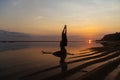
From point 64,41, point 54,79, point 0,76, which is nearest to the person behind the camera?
point 54,79

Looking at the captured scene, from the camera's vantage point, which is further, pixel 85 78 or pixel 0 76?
pixel 0 76

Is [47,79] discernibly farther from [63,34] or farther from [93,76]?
[63,34]

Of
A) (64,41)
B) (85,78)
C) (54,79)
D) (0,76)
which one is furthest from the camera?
(64,41)

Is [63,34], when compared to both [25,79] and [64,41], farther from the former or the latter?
[25,79]

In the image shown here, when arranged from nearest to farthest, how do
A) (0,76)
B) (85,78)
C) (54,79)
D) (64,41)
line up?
1. (85,78)
2. (54,79)
3. (0,76)
4. (64,41)

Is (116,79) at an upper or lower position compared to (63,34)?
lower

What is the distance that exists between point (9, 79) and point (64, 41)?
64.1 ft

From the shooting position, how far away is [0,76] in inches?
586

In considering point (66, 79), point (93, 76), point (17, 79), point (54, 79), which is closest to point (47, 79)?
point (54, 79)

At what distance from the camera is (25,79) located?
1381 cm

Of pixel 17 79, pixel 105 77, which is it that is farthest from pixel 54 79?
pixel 105 77

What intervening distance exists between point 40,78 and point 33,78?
59 centimetres

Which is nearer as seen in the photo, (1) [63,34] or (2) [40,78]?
(2) [40,78]

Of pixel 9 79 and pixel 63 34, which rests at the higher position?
pixel 63 34
